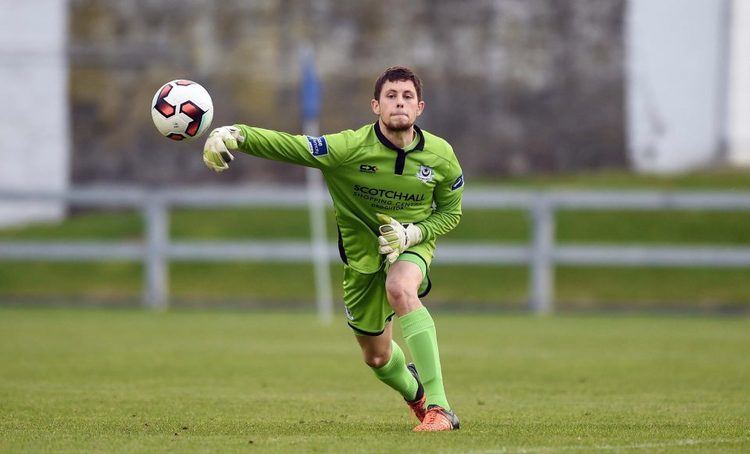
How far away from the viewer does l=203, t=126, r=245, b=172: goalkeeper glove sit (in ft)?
23.3

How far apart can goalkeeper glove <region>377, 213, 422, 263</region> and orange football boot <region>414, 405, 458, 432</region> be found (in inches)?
35.3

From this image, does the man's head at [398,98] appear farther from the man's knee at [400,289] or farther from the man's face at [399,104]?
the man's knee at [400,289]

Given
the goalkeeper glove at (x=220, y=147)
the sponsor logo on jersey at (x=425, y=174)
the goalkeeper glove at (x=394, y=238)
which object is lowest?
the goalkeeper glove at (x=394, y=238)

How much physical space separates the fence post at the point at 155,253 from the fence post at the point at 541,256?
5.22m

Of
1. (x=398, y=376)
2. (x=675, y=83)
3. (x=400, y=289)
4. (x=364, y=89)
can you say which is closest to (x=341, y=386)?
(x=398, y=376)

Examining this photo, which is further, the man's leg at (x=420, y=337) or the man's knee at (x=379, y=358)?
the man's knee at (x=379, y=358)

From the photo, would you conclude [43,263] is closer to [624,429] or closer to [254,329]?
[254,329]

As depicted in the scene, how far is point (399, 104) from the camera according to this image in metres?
7.57

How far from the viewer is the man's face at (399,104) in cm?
757

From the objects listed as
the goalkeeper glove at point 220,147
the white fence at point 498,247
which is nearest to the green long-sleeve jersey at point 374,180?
the goalkeeper glove at point 220,147

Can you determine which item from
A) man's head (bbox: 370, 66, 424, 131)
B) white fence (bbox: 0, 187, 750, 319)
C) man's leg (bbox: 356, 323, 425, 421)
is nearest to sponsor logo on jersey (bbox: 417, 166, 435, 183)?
man's head (bbox: 370, 66, 424, 131)

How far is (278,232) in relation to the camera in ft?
74.5

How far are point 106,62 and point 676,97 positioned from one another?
10421 mm

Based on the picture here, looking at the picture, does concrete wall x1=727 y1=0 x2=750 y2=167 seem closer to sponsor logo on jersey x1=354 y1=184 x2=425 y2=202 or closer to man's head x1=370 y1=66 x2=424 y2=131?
sponsor logo on jersey x1=354 y1=184 x2=425 y2=202
